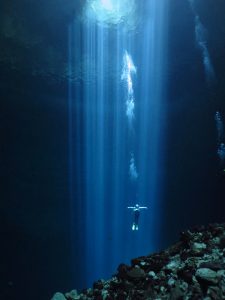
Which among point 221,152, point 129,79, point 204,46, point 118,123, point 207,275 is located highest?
point 204,46

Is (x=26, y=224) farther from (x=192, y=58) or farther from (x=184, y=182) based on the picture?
(x=192, y=58)

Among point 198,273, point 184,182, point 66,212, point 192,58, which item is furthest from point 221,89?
point 198,273

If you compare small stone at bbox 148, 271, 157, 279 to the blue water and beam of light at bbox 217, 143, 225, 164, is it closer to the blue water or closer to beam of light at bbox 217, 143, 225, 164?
the blue water

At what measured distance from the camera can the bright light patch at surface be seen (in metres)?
18.3

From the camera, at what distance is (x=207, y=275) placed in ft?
10.9

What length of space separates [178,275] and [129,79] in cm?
2359

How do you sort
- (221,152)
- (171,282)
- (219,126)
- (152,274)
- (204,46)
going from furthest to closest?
(221,152) → (219,126) → (204,46) → (152,274) → (171,282)

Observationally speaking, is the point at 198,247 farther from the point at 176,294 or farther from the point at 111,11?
the point at 111,11

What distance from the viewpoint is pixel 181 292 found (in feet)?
10.9

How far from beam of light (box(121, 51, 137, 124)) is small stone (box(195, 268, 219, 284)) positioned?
20.4m

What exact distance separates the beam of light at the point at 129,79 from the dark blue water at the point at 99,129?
0.26 metres

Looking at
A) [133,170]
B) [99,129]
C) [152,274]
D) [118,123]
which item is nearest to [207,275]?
[152,274]

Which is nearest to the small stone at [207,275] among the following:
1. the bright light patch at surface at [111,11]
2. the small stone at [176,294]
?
the small stone at [176,294]

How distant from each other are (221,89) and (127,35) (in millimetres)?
9262
